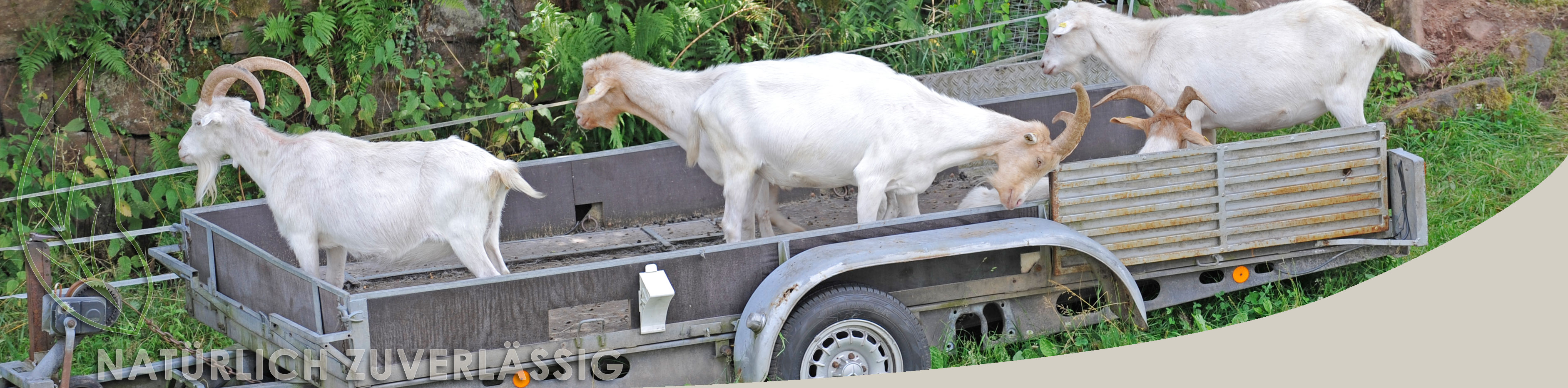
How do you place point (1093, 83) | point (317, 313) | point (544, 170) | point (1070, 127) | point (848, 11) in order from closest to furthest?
point (317, 313) < point (1070, 127) < point (544, 170) < point (1093, 83) < point (848, 11)

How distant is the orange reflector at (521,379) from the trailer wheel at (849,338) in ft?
3.42

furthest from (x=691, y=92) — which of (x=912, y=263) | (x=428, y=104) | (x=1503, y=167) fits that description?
(x=1503, y=167)

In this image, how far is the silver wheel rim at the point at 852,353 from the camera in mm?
5480

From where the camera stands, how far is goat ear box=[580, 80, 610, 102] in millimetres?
7125

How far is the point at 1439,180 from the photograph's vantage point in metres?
8.58

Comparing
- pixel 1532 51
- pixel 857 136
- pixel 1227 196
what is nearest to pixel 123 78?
pixel 857 136

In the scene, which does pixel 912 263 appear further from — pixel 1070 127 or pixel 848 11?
pixel 848 11

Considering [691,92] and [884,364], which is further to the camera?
[691,92]

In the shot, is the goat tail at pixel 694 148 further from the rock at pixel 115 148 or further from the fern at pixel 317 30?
the rock at pixel 115 148

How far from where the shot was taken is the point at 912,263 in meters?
5.77

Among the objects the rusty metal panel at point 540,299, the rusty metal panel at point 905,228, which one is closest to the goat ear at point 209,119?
the rusty metal panel at point 540,299

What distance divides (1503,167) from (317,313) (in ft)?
25.2

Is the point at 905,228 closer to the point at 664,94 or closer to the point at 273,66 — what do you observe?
the point at 664,94

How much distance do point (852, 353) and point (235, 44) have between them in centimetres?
559
